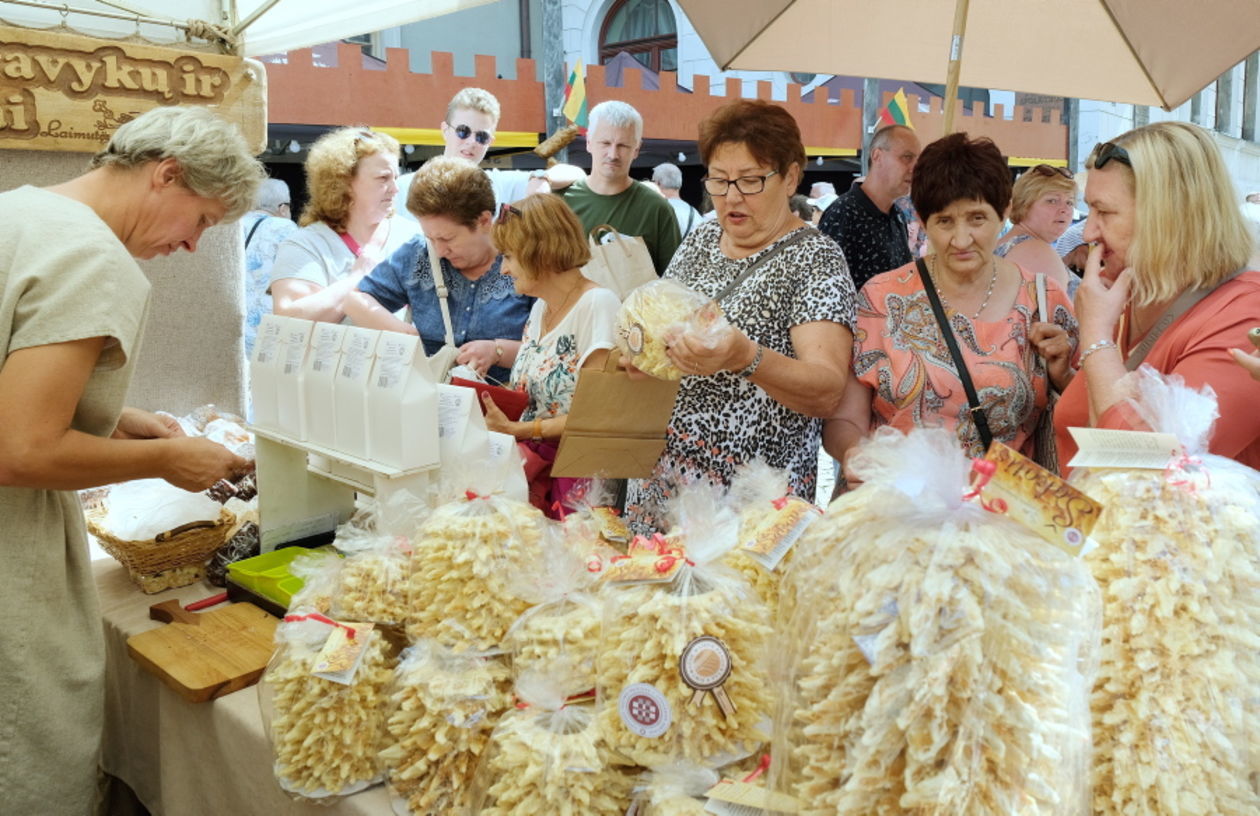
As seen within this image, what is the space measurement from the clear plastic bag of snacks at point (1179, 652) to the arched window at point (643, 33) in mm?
13238

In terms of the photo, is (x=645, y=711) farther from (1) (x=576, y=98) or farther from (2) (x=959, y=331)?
(1) (x=576, y=98)

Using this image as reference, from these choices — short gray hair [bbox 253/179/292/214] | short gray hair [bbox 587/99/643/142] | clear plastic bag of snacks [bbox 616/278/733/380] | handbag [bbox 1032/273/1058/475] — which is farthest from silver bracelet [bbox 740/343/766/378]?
short gray hair [bbox 253/179/292/214]

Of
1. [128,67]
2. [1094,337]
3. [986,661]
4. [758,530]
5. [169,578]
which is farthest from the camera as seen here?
[128,67]

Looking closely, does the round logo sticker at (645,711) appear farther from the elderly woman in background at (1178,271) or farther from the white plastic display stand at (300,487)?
the white plastic display stand at (300,487)

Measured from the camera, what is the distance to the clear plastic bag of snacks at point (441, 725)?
4.12 ft

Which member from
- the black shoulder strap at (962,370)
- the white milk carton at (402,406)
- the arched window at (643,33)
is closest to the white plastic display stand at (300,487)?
the white milk carton at (402,406)

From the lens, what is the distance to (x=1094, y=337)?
5.07 ft

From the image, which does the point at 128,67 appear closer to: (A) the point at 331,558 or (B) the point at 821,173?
(A) the point at 331,558

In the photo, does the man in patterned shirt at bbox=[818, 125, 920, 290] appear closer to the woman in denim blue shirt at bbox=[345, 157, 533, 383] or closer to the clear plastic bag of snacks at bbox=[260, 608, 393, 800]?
the woman in denim blue shirt at bbox=[345, 157, 533, 383]

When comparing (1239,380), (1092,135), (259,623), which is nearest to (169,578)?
(259,623)

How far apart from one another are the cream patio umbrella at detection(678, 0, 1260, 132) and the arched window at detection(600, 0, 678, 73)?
10.5 metres

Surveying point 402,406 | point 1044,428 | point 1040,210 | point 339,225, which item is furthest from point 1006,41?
point 402,406

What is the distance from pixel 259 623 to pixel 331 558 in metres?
0.46

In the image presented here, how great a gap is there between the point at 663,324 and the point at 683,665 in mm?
777
